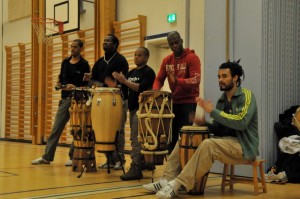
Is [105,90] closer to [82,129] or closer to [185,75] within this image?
[82,129]

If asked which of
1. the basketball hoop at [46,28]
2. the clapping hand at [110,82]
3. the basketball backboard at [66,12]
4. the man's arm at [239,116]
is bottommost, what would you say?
the man's arm at [239,116]

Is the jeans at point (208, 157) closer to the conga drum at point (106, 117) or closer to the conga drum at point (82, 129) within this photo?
the conga drum at point (106, 117)

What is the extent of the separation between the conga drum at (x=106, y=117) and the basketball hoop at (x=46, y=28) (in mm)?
4446

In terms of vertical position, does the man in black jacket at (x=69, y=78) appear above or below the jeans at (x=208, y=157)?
above

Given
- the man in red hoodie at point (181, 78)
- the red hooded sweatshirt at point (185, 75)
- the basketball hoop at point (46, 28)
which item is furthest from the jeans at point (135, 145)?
the basketball hoop at point (46, 28)

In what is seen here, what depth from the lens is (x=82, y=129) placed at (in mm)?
5148

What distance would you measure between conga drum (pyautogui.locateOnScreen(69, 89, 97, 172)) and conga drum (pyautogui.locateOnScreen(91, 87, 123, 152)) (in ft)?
1.34

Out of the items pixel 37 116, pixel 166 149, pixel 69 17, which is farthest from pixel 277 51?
pixel 37 116

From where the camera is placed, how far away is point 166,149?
431 centimetres

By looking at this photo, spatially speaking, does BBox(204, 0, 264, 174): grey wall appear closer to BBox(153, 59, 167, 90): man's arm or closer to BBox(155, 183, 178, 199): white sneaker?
BBox(153, 59, 167, 90): man's arm

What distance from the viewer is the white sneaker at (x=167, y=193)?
3.46 meters

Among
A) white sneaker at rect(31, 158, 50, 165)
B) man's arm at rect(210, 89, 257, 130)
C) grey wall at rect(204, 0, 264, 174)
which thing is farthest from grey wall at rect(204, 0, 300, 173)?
white sneaker at rect(31, 158, 50, 165)

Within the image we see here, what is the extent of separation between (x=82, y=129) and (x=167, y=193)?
6.44 feet

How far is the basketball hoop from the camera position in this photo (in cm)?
885
